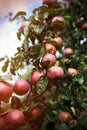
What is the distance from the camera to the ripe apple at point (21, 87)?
0.99 m

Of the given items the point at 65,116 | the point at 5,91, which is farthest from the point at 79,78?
the point at 5,91

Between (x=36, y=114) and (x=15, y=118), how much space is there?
0.21 ft

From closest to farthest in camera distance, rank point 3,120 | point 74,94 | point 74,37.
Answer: point 3,120
point 74,94
point 74,37

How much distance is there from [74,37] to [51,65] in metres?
0.36

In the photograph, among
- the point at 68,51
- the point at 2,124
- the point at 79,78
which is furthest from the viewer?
the point at 68,51

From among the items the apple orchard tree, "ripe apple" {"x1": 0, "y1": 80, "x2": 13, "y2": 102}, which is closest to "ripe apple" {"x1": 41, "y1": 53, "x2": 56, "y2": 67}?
the apple orchard tree

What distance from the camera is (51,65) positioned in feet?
3.46

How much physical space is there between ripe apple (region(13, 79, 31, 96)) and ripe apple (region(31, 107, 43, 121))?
0.19 ft

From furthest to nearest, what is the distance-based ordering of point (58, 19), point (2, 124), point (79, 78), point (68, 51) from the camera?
point (68, 51) < point (58, 19) < point (79, 78) < point (2, 124)

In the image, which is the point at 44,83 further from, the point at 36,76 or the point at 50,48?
the point at 50,48

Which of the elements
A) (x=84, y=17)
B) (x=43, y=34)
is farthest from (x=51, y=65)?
(x=84, y=17)

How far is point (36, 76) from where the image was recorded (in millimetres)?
1019

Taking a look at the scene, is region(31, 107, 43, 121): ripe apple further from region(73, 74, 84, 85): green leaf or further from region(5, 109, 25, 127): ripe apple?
region(73, 74, 84, 85): green leaf

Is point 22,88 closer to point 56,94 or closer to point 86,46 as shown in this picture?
point 56,94
